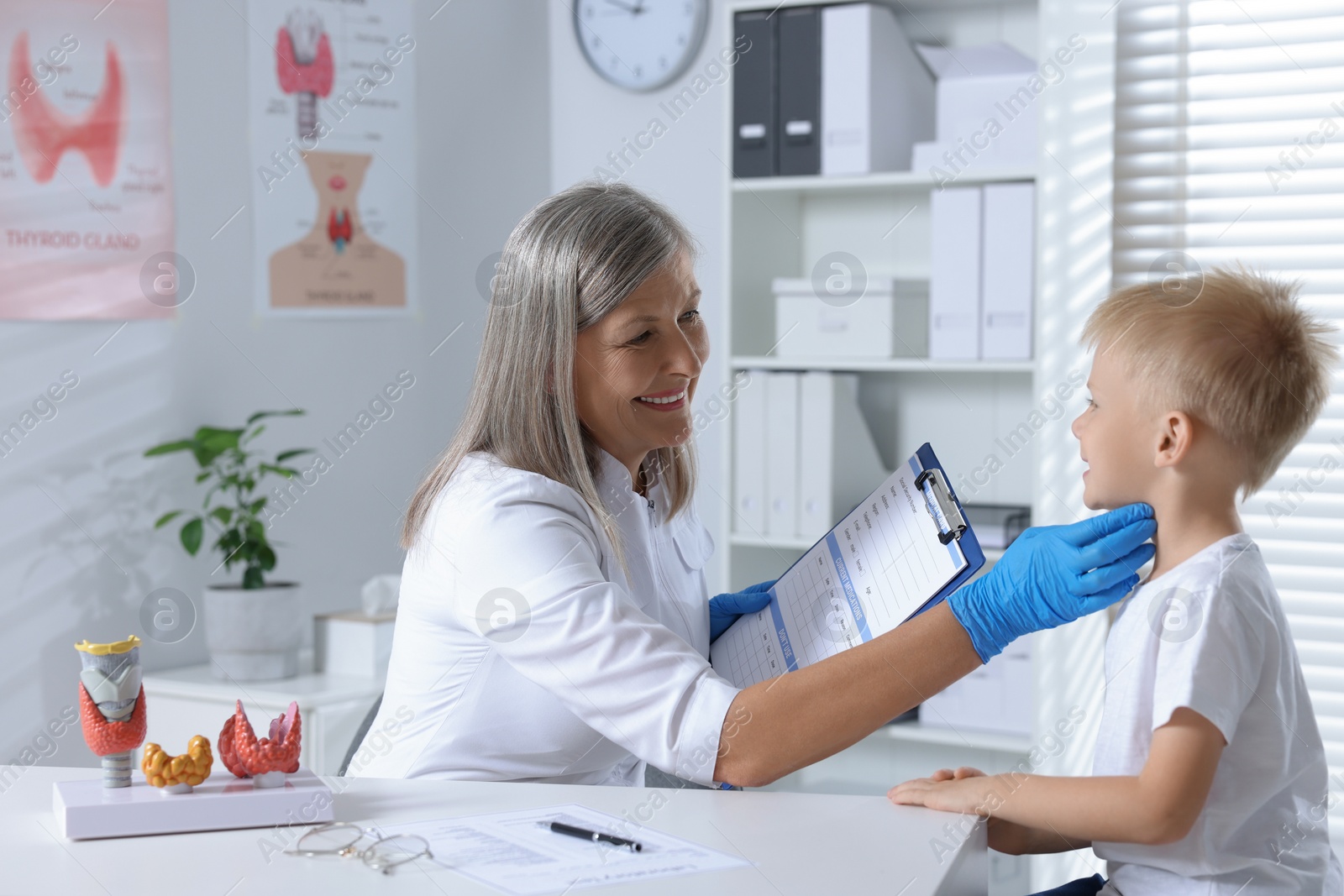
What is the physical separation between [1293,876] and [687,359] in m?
0.80

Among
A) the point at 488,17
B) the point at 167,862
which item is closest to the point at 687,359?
the point at 167,862

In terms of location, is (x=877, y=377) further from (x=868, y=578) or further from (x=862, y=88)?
(x=868, y=578)

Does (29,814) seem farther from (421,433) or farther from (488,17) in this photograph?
(488,17)

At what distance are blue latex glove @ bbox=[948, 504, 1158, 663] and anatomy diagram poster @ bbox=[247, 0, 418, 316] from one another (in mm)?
1866

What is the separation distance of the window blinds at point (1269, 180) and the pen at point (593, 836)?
6.33 ft

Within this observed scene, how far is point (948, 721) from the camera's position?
267cm

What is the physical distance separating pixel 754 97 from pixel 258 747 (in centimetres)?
195

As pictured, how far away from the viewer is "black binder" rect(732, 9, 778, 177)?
2646mm

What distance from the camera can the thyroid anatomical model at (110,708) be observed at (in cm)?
106

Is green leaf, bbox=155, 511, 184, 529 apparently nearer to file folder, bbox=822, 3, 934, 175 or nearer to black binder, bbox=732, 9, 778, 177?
black binder, bbox=732, 9, 778, 177

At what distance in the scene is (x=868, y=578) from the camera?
1351 millimetres

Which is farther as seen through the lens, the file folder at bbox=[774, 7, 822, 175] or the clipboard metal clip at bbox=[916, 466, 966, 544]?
the file folder at bbox=[774, 7, 822, 175]

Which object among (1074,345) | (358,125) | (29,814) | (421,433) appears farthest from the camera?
(421,433)

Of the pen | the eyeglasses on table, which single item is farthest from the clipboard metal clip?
the eyeglasses on table
